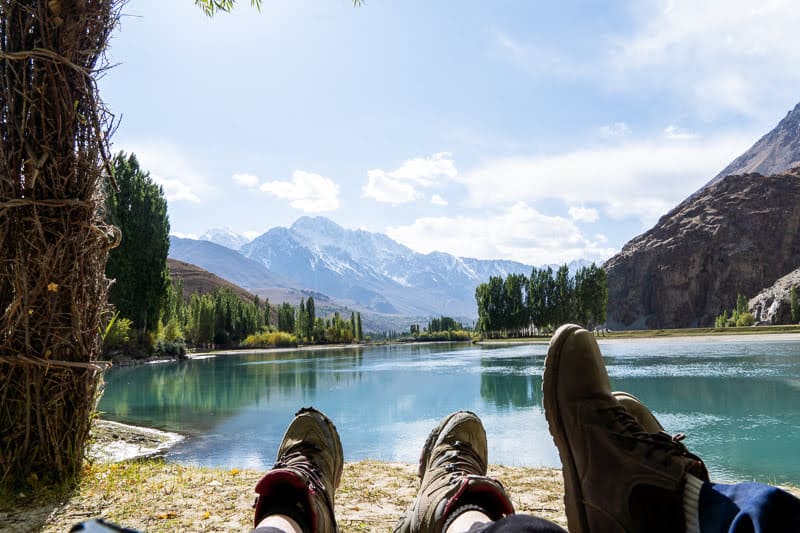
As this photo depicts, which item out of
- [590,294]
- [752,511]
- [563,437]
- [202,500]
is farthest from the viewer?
[590,294]

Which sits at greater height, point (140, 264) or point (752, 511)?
point (140, 264)

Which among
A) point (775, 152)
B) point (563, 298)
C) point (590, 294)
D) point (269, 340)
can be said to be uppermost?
point (775, 152)

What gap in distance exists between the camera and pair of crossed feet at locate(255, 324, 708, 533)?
1443 mm

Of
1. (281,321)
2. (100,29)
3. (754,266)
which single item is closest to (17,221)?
(100,29)

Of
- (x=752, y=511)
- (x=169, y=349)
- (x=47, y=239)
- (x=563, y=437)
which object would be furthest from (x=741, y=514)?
(x=169, y=349)

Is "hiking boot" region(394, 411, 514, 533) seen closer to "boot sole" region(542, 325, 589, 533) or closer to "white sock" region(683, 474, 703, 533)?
"boot sole" region(542, 325, 589, 533)

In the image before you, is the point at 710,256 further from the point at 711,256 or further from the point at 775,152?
the point at 775,152

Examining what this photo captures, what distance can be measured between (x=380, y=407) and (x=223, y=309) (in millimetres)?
48168

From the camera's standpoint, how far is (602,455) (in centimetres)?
164

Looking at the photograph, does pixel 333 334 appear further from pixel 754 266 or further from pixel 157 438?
pixel 754 266

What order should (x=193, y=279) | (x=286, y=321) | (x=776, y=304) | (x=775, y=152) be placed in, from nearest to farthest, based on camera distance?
(x=776, y=304) < (x=286, y=321) < (x=193, y=279) < (x=775, y=152)

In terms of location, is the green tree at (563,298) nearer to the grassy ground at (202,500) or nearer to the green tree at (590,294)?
the green tree at (590,294)

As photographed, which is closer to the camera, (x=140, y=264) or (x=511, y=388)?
(x=511, y=388)

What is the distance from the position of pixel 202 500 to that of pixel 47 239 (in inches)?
75.3
